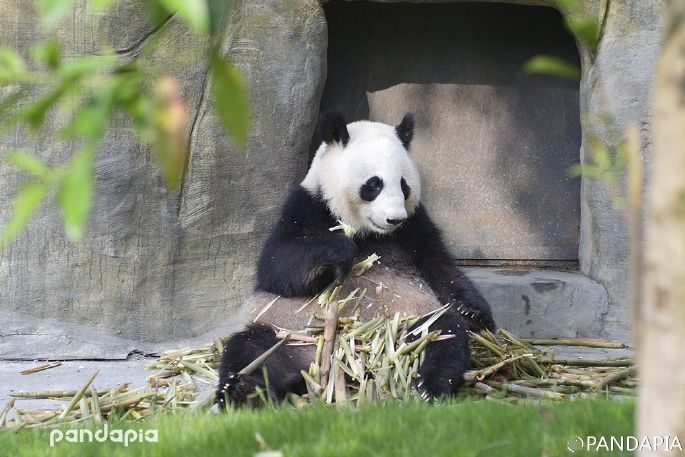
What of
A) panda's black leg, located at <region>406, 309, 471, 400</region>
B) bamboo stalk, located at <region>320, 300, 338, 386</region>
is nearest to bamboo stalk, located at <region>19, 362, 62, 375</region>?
bamboo stalk, located at <region>320, 300, 338, 386</region>

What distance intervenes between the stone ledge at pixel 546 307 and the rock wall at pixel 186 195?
0.43 m

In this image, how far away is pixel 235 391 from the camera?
456cm

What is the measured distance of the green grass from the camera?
9.84ft

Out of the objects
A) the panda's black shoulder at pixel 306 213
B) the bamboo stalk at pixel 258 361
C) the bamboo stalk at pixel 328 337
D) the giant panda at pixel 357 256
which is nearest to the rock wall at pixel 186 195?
the giant panda at pixel 357 256

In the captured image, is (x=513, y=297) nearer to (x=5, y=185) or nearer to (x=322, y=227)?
(x=322, y=227)

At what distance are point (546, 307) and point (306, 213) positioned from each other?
7.82 ft

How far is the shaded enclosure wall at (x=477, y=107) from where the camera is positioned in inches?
295

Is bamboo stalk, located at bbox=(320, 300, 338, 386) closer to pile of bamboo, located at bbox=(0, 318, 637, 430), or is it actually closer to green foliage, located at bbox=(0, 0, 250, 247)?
pile of bamboo, located at bbox=(0, 318, 637, 430)

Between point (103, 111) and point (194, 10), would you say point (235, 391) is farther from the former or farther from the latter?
point (194, 10)

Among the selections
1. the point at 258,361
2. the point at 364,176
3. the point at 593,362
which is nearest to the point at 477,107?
the point at 364,176

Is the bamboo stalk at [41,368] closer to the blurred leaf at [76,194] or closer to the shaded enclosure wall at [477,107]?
the shaded enclosure wall at [477,107]

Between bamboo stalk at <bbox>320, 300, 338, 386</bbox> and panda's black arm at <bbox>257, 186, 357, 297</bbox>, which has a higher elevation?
panda's black arm at <bbox>257, 186, 357, 297</bbox>

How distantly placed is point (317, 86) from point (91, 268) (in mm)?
2132

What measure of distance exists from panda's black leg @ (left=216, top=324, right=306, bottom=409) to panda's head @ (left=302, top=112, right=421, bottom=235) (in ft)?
3.08
